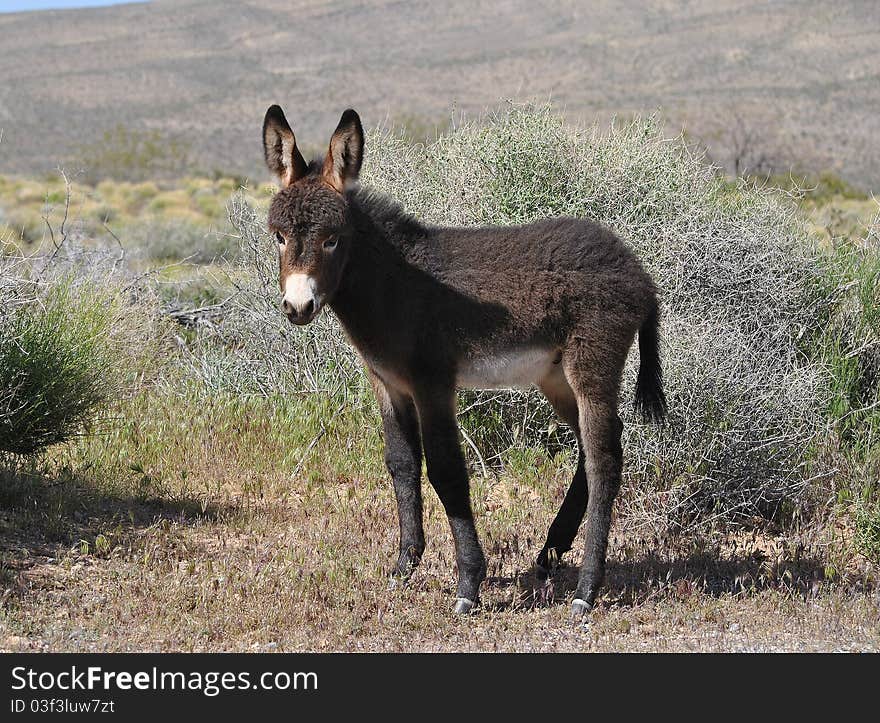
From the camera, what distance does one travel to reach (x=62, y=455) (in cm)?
762

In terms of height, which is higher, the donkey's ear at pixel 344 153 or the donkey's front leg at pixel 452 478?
the donkey's ear at pixel 344 153

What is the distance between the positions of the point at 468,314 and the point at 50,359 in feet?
10.00

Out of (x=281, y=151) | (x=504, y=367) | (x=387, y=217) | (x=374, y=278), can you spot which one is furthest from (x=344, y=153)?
(x=504, y=367)

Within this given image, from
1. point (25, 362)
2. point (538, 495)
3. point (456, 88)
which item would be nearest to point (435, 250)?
point (538, 495)

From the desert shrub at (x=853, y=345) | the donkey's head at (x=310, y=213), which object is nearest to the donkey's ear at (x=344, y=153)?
the donkey's head at (x=310, y=213)

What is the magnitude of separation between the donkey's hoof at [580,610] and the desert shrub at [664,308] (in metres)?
1.34

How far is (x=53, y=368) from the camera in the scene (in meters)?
6.74

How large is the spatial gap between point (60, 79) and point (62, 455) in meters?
71.0

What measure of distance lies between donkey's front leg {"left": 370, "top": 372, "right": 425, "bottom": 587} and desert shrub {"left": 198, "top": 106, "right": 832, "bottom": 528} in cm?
104

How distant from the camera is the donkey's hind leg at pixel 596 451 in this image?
18.0 feet

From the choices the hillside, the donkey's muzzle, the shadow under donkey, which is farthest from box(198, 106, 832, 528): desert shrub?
the hillside

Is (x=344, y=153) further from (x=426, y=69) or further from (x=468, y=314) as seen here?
(x=426, y=69)

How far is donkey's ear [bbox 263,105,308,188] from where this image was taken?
199 inches

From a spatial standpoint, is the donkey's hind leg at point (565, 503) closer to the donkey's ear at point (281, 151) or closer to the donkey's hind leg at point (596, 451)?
the donkey's hind leg at point (596, 451)
